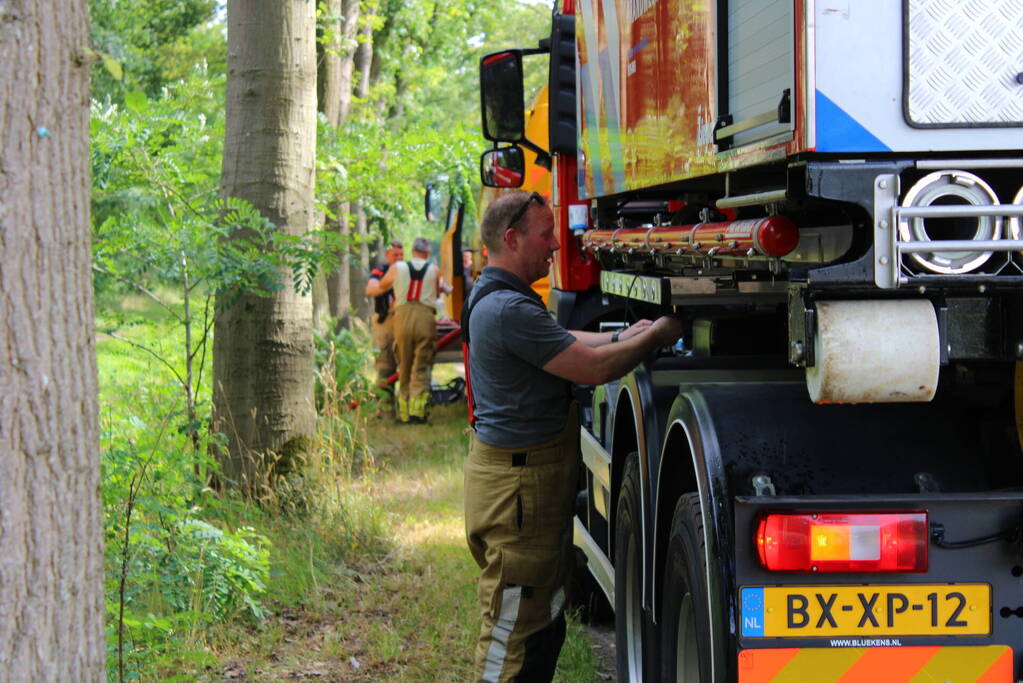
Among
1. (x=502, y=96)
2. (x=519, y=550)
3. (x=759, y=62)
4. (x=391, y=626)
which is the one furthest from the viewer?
(x=502, y=96)

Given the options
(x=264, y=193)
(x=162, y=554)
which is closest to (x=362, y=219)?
(x=264, y=193)

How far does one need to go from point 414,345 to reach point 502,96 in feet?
25.5

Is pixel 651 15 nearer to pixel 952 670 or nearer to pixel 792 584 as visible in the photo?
pixel 792 584

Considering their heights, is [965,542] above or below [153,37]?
below

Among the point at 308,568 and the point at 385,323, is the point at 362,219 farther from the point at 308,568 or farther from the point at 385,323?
the point at 308,568

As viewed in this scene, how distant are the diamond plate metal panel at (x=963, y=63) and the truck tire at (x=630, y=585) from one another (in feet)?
6.84

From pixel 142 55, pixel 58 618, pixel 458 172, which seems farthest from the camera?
pixel 142 55

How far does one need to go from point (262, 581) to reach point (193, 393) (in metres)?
1.47

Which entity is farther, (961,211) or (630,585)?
(630,585)

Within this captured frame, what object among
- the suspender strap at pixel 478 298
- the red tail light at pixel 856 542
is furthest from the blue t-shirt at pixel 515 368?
the red tail light at pixel 856 542

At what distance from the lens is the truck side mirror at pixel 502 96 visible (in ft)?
22.4

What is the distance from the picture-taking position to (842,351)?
2615 mm

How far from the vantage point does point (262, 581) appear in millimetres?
6414

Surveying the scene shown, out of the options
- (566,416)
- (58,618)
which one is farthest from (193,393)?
(58,618)
